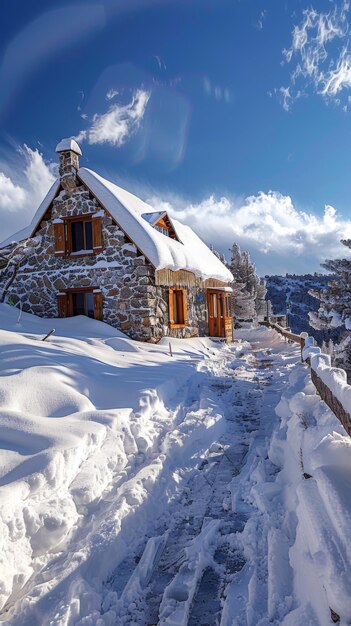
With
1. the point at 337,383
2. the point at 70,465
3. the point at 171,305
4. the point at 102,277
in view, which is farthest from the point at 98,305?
the point at 337,383

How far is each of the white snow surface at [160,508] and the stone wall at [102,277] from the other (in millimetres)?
6981

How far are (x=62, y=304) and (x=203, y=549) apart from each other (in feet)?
42.7

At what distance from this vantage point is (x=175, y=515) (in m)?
3.77

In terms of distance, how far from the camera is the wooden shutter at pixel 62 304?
15062mm

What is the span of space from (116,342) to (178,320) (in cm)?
504

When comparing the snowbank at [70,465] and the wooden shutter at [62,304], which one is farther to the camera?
the wooden shutter at [62,304]

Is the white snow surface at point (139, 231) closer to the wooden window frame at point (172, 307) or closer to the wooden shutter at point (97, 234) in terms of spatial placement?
the wooden shutter at point (97, 234)

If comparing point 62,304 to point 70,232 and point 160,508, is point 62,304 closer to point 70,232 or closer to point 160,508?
point 70,232

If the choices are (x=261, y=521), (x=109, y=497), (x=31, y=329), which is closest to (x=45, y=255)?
(x=31, y=329)

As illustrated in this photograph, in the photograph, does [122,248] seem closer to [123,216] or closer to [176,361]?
[123,216]

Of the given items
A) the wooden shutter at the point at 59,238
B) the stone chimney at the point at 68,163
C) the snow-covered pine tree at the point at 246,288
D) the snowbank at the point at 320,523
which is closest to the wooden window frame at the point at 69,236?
the wooden shutter at the point at 59,238

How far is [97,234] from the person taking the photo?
14.5m

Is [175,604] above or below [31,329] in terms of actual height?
below

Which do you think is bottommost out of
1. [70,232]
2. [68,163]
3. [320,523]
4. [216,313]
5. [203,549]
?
[203,549]
